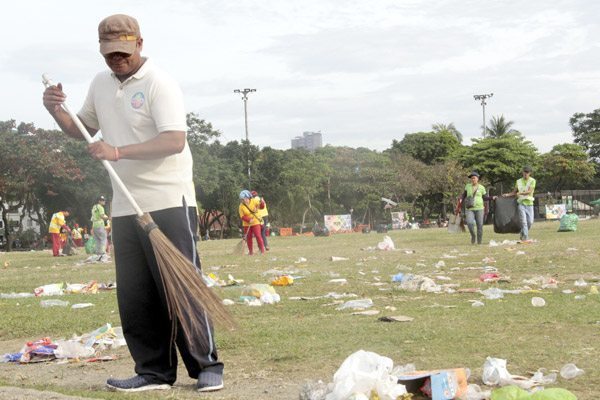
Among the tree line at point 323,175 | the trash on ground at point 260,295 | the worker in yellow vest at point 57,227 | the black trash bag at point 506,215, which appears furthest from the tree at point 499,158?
the trash on ground at point 260,295

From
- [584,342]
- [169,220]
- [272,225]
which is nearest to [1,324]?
[169,220]

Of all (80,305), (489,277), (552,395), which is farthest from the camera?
(489,277)

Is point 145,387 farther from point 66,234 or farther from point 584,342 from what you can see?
point 66,234

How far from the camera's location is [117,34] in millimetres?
4176

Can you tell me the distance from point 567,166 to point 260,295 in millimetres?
67119

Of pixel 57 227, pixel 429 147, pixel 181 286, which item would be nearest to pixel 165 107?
pixel 181 286

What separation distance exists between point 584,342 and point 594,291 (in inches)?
114

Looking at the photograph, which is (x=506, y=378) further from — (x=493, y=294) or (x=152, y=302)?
(x=493, y=294)

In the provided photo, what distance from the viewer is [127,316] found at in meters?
4.45

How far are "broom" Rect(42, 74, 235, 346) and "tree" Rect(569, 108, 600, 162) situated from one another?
8574cm

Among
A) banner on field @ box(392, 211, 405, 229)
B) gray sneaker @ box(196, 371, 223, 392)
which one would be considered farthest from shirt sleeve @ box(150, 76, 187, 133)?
banner on field @ box(392, 211, 405, 229)

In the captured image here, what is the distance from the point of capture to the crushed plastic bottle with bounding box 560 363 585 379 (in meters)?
4.14

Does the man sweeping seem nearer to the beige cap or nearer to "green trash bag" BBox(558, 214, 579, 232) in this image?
the beige cap

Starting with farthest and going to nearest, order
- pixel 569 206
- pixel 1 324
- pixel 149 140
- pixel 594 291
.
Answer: pixel 569 206 < pixel 594 291 < pixel 1 324 < pixel 149 140
